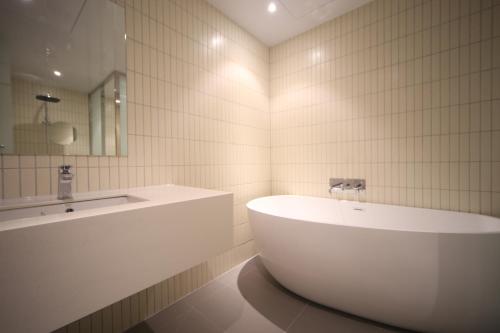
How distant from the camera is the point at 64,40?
107cm

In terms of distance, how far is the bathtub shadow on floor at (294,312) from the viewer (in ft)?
3.94

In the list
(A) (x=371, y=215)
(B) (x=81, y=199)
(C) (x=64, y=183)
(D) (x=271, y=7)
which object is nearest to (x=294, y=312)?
(A) (x=371, y=215)

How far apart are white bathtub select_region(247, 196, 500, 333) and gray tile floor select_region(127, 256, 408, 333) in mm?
77

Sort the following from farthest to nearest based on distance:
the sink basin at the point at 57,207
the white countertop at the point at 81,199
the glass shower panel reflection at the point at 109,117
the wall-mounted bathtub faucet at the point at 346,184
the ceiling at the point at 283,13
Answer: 1. the wall-mounted bathtub faucet at the point at 346,184
2. the ceiling at the point at 283,13
3. the glass shower panel reflection at the point at 109,117
4. the sink basin at the point at 57,207
5. the white countertop at the point at 81,199

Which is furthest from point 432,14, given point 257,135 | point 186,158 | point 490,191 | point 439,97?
point 186,158

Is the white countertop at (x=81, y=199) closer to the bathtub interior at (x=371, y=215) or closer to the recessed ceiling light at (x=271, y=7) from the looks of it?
the bathtub interior at (x=371, y=215)

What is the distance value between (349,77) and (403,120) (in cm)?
62

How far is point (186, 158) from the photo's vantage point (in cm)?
158

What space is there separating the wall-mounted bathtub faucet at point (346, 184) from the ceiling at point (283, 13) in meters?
1.59

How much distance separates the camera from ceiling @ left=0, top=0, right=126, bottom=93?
936 millimetres

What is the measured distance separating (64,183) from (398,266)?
1.74 metres

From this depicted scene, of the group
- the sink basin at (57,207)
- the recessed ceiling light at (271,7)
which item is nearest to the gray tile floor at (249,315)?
the sink basin at (57,207)

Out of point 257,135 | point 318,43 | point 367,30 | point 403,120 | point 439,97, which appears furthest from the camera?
point 257,135

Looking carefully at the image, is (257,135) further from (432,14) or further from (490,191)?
(490,191)
